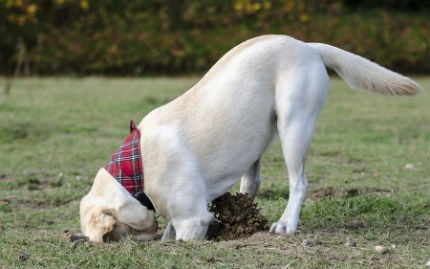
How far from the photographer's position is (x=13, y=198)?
695 cm

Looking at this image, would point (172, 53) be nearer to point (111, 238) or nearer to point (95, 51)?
point (95, 51)

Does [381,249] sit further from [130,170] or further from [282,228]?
[130,170]

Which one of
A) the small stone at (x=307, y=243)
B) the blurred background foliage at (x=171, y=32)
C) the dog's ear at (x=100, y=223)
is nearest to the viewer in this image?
the small stone at (x=307, y=243)

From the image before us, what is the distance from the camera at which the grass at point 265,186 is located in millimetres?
4457

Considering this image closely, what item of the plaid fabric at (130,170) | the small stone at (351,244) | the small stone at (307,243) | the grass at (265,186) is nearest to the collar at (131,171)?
the plaid fabric at (130,170)

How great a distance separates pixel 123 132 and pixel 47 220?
4049 mm

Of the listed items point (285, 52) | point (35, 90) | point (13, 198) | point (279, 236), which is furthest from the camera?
point (35, 90)

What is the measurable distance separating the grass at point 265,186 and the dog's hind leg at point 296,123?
0.16 meters

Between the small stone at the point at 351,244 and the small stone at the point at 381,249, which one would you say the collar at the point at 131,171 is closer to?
the small stone at the point at 351,244

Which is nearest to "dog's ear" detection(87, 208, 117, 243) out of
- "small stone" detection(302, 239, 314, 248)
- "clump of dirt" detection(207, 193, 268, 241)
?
"clump of dirt" detection(207, 193, 268, 241)

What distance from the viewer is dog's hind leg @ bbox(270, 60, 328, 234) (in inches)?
205

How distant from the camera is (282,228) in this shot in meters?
5.15

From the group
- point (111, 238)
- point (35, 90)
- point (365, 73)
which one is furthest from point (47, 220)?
point (35, 90)

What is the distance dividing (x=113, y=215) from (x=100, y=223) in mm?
90
